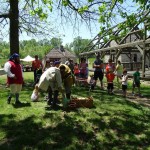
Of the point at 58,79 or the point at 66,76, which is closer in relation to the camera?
the point at 58,79

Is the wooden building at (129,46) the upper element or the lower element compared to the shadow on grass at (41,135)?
upper

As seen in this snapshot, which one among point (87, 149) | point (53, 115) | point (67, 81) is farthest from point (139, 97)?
point (87, 149)

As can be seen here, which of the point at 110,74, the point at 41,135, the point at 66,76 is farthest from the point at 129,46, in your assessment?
the point at 41,135

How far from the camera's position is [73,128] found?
8.08 meters

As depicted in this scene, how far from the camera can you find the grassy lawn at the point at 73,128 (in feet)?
23.6

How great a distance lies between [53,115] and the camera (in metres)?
8.91

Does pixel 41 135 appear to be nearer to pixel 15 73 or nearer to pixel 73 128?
pixel 73 128

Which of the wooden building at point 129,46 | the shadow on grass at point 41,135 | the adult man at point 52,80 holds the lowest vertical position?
the shadow on grass at point 41,135

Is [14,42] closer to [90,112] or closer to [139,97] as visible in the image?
[139,97]

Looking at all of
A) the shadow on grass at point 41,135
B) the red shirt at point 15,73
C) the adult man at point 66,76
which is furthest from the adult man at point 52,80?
the shadow on grass at point 41,135

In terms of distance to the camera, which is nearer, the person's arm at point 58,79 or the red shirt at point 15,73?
the person's arm at point 58,79

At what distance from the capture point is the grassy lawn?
7.19 meters

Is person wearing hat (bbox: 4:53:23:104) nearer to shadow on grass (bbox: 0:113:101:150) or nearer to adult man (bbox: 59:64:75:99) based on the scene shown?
adult man (bbox: 59:64:75:99)

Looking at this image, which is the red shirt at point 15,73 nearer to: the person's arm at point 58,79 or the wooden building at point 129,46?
the person's arm at point 58,79
